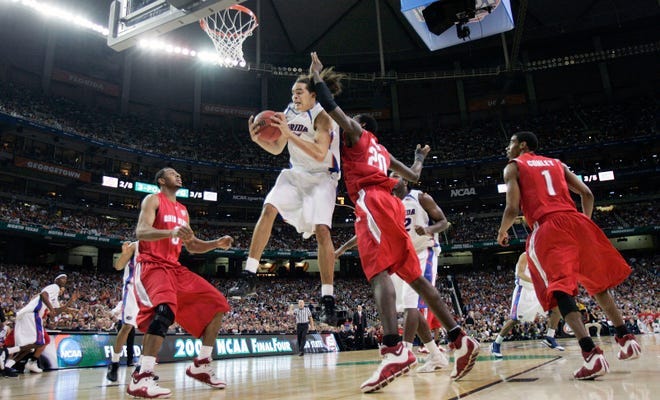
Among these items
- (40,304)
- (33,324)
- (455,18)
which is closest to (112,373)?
(33,324)

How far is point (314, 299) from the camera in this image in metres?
30.7

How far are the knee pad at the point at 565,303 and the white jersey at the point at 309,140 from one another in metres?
2.14

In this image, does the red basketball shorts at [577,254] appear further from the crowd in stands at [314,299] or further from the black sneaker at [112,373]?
the crowd in stands at [314,299]

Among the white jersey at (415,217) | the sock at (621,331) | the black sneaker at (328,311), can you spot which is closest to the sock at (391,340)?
the black sneaker at (328,311)

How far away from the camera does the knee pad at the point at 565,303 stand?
3.52 meters

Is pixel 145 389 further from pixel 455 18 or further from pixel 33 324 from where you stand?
pixel 455 18

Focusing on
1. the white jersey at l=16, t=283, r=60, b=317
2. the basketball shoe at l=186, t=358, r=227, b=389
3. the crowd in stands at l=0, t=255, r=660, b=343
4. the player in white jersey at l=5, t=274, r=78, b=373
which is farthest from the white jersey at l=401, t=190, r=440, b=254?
the crowd in stands at l=0, t=255, r=660, b=343

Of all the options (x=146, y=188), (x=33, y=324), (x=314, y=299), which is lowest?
(x=33, y=324)

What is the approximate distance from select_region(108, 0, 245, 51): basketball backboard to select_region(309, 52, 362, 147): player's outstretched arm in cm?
355

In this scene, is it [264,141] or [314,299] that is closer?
[264,141]

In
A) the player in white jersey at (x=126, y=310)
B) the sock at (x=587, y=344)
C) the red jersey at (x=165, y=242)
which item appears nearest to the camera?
the sock at (x=587, y=344)

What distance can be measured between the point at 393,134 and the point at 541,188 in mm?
35597

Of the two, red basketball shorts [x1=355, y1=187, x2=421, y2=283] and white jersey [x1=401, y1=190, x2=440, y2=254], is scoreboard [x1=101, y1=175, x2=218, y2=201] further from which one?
red basketball shorts [x1=355, y1=187, x2=421, y2=283]

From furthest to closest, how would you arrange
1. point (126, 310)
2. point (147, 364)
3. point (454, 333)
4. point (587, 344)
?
point (126, 310) < point (147, 364) < point (454, 333) < point (587, 344)
